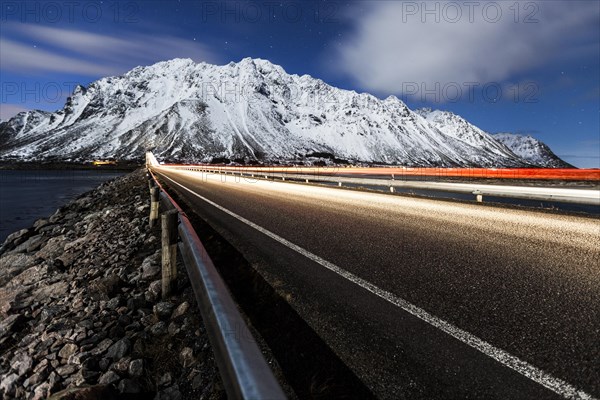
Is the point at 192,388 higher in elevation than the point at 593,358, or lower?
lower

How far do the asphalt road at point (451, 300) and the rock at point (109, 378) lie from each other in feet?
5.20

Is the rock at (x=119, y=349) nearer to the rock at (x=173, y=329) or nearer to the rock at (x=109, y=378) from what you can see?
the rock at (x=109, y=378)

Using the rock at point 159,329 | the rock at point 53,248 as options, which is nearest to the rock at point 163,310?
the rock at point 159,329

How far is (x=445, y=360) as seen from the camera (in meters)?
2.19

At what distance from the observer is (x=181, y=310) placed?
3449mm

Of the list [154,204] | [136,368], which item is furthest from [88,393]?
[154,204]

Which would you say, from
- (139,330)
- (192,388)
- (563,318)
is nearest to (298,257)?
(139,330)

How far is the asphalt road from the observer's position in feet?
6.73

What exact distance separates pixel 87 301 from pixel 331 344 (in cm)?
396

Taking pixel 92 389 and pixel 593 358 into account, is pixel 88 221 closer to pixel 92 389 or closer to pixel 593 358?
pixel 92 389

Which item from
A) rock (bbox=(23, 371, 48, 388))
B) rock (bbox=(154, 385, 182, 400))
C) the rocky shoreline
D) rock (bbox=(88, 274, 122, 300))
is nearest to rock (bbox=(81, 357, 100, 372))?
the rocky shoreline

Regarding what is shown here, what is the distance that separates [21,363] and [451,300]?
4419 millimetres

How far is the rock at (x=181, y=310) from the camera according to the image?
3.42 m

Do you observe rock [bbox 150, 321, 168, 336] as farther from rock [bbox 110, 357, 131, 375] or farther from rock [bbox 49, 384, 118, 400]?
rock [bbox 49, 384, 118, 400]
